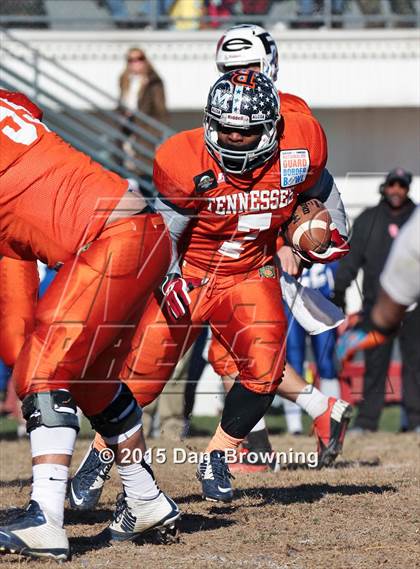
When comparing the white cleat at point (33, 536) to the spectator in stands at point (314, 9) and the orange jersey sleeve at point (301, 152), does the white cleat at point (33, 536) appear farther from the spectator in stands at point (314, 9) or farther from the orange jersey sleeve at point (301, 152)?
the spectator in stands at point (314, 9)

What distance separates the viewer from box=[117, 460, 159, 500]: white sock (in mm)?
4730

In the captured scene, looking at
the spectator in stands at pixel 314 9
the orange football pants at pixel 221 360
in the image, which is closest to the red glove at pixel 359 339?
the orange football pants at pixel 221 360

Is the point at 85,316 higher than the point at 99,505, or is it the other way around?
the point at 85,316

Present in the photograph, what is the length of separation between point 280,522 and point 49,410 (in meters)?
1.30

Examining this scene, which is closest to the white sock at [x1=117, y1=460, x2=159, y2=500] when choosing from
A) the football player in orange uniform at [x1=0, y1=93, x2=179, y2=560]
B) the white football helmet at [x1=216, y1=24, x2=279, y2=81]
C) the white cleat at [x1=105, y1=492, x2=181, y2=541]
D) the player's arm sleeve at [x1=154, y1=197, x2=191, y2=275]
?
the white cleat at [x1=105, y1=492, x2=181, y2=541]

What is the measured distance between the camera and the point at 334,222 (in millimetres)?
5941

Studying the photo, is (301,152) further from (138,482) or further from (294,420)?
(294,420)

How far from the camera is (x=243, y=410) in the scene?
5.57 metres

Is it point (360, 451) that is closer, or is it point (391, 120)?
point (360, 451)

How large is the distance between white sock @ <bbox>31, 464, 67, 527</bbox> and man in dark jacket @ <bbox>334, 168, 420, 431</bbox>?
5325 millimetres

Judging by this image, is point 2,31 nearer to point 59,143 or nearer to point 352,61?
point 352,61

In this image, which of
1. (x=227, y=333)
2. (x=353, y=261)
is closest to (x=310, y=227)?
(x=227, y=333)

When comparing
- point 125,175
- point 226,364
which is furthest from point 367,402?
point 226,364

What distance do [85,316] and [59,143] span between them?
676mm
